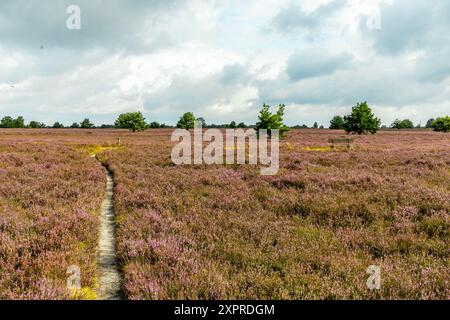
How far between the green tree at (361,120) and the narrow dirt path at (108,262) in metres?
59.4

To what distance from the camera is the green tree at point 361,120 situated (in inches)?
2368

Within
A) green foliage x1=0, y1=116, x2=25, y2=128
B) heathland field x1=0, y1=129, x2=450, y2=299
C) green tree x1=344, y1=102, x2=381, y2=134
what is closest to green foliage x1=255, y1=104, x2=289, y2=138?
green tree x1=344, y1=102, x2=381, y2=134

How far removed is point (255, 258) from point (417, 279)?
2.46 metres

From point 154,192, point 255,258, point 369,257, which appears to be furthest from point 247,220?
point 154,192

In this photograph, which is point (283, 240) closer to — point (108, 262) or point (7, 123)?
point (108, 262)

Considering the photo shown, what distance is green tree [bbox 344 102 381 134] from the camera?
6016 cm

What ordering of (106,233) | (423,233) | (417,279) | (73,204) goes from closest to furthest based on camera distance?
1. (417,279)
2. (423,233)
3. (106,233)
4. (73,204)

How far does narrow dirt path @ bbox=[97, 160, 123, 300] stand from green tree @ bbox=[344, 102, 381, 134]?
195 feet

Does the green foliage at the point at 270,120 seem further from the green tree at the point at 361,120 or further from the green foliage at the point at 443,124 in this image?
the green foliage at the point at 443,124

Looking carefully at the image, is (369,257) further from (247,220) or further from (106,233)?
(106,233)

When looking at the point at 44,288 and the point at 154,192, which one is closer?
the point at 44,288

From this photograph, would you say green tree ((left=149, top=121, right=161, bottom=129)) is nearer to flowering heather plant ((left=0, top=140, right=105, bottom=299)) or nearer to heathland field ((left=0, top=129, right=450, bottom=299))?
flowering heather plant ((left=0, top=140, right=105, bottom=299))
